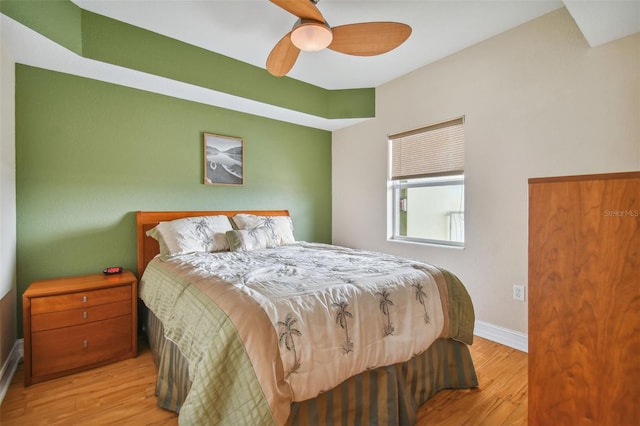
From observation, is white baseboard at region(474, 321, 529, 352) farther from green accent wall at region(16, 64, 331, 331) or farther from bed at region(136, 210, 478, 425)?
green accent wall at region(16, 64, 331, 331)

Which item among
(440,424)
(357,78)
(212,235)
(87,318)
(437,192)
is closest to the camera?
(440,424)

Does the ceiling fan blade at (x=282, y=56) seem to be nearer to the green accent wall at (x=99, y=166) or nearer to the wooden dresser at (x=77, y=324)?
the green accent wall at (x=99, y=166)

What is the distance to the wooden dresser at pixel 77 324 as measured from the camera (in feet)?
6.11

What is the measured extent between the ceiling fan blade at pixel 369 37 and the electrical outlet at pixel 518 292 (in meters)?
2.04

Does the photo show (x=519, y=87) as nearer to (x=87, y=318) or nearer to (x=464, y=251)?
(x=464, y=251)

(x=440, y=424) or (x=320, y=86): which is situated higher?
(x=320, y=86)

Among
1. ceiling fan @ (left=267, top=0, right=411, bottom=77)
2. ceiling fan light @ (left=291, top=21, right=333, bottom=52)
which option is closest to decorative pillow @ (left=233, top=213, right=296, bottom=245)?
ceiling fan @ (left=267, top=0, right=411, bottom=77)

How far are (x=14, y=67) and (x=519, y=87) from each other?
379 centimetres

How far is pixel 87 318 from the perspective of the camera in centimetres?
204

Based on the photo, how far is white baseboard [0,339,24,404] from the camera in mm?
1758

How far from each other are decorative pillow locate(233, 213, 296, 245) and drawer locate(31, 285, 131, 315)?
1095mm

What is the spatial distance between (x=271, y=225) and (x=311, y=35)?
177 cm

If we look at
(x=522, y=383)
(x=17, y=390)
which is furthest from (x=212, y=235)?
(x=522, y=383)

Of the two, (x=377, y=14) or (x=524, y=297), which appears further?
(x=524, y=297)
